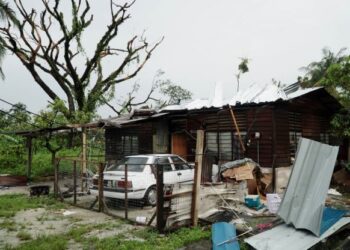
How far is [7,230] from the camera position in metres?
8.05

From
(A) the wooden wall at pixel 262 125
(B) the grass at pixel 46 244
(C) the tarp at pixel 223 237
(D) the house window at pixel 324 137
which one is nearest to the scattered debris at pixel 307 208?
(C) the tarp at pixel 223 237

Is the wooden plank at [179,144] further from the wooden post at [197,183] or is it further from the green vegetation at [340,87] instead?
the wooden post at [197,183]

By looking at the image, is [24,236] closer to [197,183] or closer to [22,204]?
A: [197,183]

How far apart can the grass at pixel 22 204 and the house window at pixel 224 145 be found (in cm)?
686

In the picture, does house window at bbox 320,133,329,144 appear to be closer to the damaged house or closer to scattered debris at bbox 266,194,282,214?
the damaged house

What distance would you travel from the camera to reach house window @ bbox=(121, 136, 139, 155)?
18.5 metres

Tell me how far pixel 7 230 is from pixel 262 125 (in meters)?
9.72

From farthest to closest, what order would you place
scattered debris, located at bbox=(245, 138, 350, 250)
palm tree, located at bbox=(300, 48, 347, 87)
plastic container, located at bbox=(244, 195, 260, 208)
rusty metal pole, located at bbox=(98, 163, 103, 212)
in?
1. palm tree, located at bbox=(300, 48, 347, 87)
2. plastic container, located at bbox=(244, 195, 260, 208)
3. rusty metal pole, located at bbox=(98, 163, 103, 212)
4. scattered debris, located at bbox=(245, 138, 350, 250)

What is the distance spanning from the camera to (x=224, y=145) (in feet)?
47.5

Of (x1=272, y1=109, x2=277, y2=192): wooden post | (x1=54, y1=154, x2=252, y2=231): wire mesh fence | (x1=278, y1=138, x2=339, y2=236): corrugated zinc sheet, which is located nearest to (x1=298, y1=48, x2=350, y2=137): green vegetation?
(x1=272, y1=109, x2=277, y2=192): wooden post

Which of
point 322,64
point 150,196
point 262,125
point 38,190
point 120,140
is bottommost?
point 38,190

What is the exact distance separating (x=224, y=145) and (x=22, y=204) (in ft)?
27.6

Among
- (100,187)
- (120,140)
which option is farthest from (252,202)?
(120,140)

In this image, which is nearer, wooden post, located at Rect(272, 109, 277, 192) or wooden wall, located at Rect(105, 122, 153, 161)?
wooden post, located at Rect(272, 109, 277, 192)
